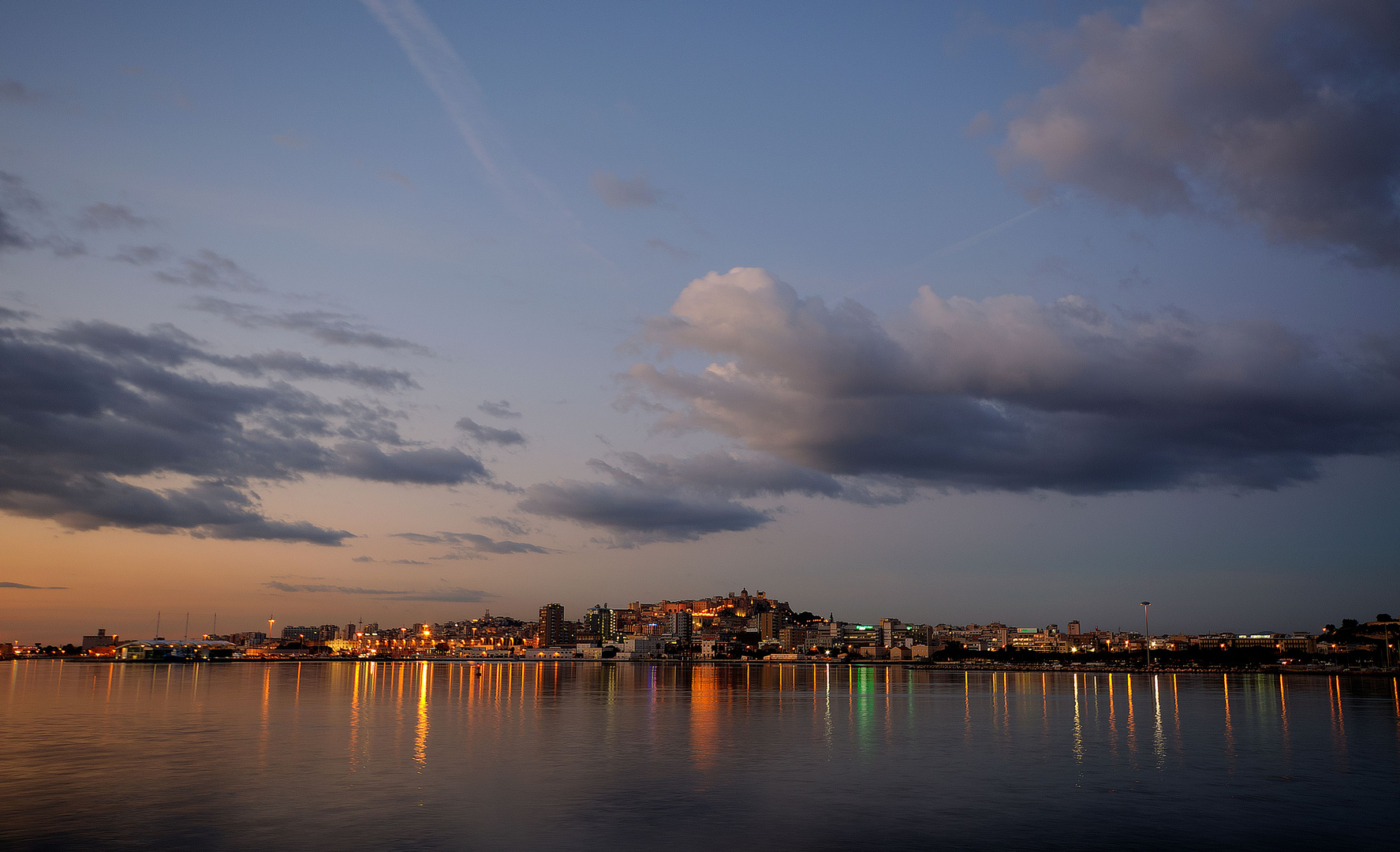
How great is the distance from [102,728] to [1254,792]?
57.5 metres

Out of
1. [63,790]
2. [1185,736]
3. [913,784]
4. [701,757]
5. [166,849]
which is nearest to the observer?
[166,849]

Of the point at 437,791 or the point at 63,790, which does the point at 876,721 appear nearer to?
the point at 437,791

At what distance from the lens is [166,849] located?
916 inches

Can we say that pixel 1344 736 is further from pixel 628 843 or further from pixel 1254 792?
pixel 628 843

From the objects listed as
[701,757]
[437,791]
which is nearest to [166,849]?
[437,791]

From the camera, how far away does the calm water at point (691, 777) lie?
25484 mm

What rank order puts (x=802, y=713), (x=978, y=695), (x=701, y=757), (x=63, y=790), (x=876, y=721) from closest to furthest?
(x=63, y=790), (x=701, y=757), (x=876, y=721), (x=802, y=713), (x=978, y=695)

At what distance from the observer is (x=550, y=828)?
2605cm

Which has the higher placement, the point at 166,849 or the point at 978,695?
the point at 166,849

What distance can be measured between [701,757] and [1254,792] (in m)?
21.1

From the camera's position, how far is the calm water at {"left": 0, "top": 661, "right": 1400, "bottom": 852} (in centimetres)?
2548

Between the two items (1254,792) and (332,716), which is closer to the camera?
(1254,792)

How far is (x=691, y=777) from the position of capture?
35.1 m

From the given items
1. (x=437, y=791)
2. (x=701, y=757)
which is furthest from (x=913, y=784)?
(x=437, y=791)
